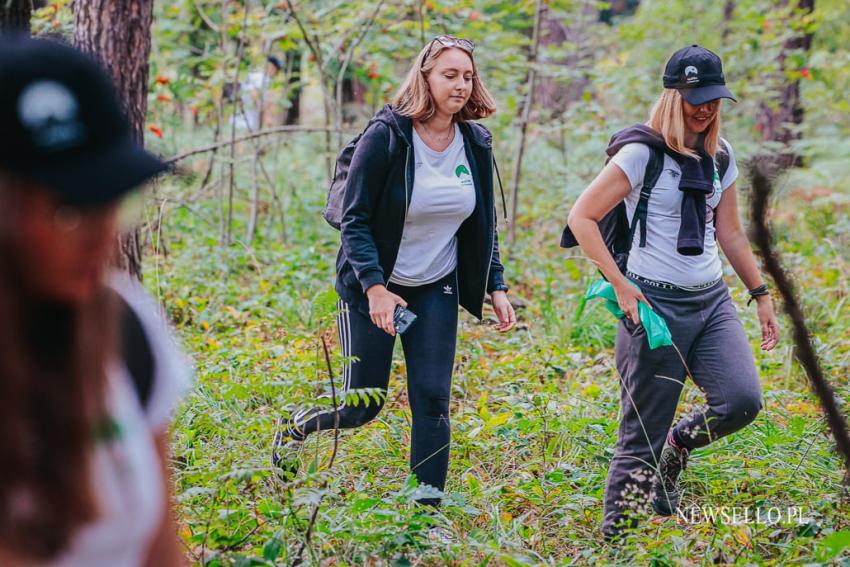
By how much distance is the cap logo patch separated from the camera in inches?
44.9

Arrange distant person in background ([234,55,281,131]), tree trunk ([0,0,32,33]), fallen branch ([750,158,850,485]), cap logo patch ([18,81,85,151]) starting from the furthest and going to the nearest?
distant person in background ([234,55,281,131]) → tree trunk ([0,0,32,33]) → fallen branch ([750,158,850,485]) → cap logo patch ([18,81,85,151])

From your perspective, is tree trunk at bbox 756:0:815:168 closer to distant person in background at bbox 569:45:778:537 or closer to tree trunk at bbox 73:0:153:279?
distant person in background at bbox 569:45:778:537

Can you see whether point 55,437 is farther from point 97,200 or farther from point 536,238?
point 536,238

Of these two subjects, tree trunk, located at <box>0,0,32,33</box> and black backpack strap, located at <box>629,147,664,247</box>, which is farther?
tree trunk, located at <box>0,0,32,33</box>

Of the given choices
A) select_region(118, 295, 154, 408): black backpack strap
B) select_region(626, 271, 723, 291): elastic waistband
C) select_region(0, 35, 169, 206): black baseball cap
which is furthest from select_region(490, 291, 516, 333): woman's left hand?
select_region(0, 35, 169, 206): black baseball cap

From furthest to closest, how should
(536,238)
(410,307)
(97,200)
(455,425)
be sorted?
(536,238), (455,425), (410,307), (97,200)

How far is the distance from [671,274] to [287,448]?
68.3 inches

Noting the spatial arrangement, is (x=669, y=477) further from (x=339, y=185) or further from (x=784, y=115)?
(x=784, y=115)

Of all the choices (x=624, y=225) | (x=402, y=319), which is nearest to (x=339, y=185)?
(x=402, y=319)

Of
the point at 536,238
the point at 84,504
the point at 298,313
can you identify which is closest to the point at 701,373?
the point at 84,504

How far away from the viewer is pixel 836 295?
7117 millimetres

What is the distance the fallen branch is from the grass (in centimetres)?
35

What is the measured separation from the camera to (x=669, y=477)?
3.74 metres

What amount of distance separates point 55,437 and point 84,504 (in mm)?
121
